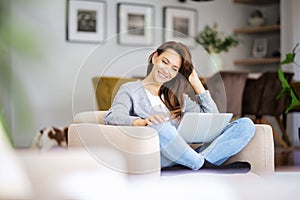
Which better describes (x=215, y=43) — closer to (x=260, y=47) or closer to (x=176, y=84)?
(x=260, y=47)

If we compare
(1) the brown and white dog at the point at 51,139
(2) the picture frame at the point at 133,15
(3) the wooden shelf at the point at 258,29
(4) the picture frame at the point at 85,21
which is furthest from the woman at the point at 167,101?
(3) the wooden shelf at the point at 258,29

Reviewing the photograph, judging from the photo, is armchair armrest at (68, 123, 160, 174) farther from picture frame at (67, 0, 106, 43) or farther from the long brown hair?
picture frame at (67, 0, 106, 43)

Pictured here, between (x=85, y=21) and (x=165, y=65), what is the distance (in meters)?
5.37

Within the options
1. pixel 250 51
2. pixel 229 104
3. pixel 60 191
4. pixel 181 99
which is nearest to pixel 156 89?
pixel 181 99

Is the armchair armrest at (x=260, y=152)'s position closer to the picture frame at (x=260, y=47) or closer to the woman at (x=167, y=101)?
the woman at (x=167, y=101)

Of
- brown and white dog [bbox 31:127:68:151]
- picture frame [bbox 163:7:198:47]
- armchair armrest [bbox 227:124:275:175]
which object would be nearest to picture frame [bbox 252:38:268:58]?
picture frame [bbox 163:7:198:47]

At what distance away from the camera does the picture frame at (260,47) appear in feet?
24.0

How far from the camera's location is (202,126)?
157 centimetres

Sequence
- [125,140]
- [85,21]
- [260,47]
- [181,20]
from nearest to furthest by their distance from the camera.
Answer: [125,140] < [85,21] < [181,20] < [260,47]

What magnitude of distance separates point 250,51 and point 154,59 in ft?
20.4

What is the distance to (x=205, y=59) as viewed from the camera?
1.57 metres

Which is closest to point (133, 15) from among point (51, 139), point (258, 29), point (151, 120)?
point (258, 29)

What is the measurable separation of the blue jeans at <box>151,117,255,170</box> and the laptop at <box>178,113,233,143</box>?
18 mm

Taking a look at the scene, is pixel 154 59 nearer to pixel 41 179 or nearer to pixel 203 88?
pixel 203 88
